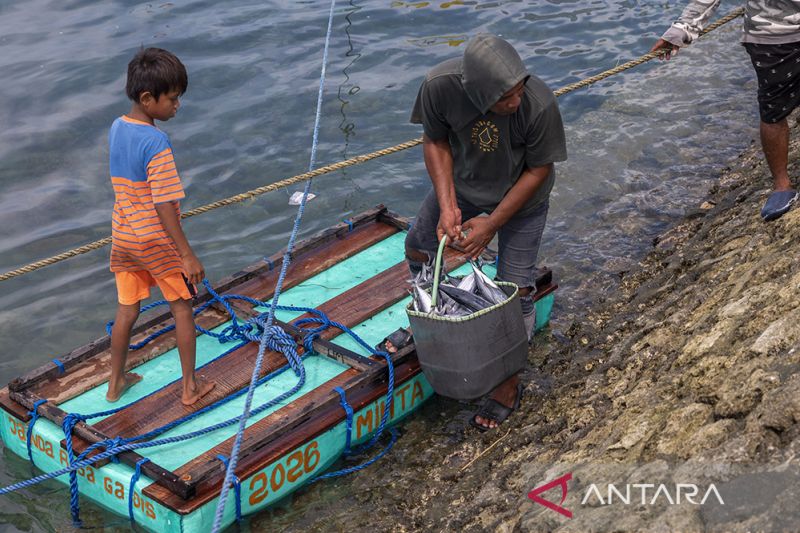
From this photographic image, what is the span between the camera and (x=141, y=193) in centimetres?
514

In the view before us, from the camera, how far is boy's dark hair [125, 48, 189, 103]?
16.1 feet

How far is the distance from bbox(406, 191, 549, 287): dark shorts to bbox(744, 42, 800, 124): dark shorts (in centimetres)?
151

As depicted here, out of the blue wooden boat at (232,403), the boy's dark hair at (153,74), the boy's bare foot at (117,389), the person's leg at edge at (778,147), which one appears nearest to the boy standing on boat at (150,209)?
the boy's dark hair at (153,74)

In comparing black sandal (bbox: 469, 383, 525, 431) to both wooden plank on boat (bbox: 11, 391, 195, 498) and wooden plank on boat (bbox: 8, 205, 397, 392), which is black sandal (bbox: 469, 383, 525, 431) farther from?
wooden plank on boat (bbox: 11, 391, 195, 498)

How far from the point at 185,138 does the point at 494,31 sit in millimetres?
4728

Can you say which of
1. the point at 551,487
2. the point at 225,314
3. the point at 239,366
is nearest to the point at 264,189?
the point at 225,314

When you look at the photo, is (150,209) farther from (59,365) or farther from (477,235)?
(477,235)

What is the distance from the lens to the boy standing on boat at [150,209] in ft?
16.3

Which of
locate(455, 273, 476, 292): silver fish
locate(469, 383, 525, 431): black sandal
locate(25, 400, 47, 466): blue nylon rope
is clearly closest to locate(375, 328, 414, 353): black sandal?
locate(469, 383, 525, 431): black sandal

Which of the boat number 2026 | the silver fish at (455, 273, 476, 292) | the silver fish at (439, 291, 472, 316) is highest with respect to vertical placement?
the silver fish at (455, 273, 476, 292)

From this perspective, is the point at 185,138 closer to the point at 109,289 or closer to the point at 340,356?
the point at 109,289

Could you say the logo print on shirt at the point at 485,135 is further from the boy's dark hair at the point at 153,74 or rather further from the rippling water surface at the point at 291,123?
the rippling water surface at the point at 291,123

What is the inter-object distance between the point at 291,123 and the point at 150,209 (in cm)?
592

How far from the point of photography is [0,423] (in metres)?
6.01
